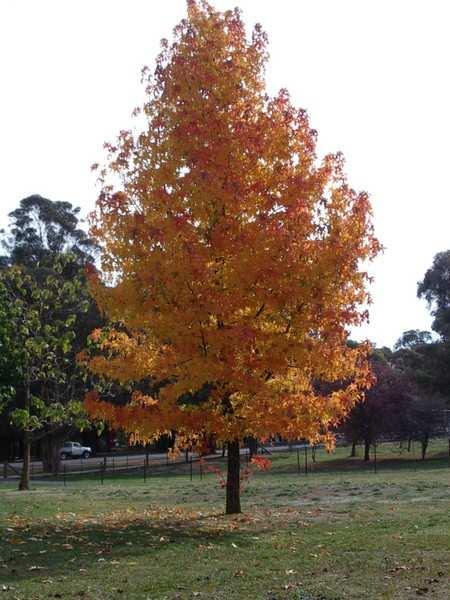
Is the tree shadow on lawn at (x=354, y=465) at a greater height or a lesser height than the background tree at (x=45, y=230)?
lesser

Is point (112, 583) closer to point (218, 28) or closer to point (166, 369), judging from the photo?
point (166, 369)

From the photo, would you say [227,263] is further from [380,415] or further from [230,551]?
[380,415]

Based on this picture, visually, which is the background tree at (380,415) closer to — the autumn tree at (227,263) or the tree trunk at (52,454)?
the tree trunk at (52,454)

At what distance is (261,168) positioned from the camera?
14.2m

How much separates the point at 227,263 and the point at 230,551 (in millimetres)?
5044

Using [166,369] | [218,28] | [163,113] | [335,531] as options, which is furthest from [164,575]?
[218,28]

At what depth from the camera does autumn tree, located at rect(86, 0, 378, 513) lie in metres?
13.0

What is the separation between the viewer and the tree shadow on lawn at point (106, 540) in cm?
939

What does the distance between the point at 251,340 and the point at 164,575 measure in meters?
5.00

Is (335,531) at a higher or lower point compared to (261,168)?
lower

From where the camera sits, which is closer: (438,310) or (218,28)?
(218,28)

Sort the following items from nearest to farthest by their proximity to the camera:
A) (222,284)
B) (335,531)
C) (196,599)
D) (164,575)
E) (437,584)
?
(196,599), (437,584), (164,575), (335,531), (222,284)

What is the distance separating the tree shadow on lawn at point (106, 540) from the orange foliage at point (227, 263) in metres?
1.70

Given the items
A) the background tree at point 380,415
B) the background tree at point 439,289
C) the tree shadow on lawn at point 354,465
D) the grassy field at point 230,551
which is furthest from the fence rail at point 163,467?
the grassy field at point 230,551
